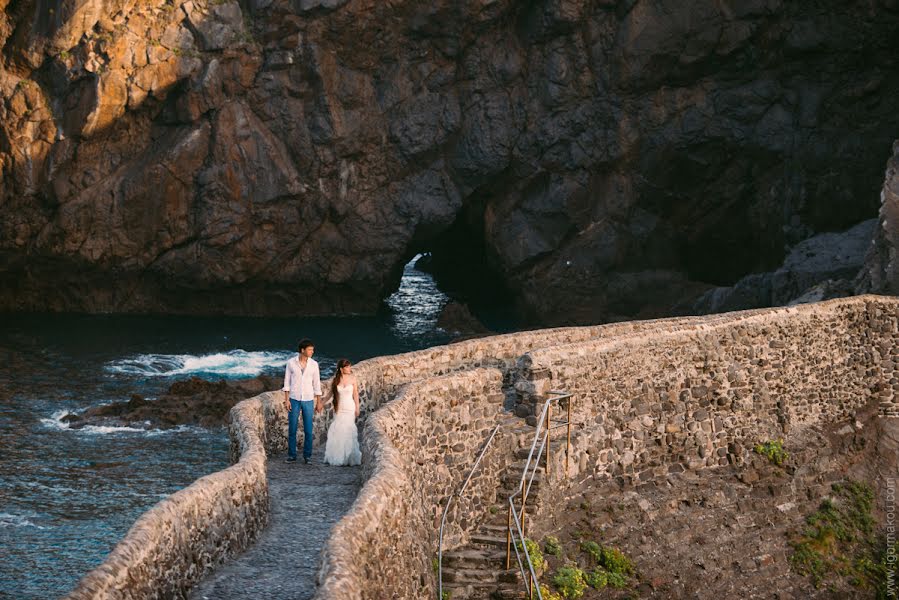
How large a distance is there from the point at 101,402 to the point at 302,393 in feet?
75.5

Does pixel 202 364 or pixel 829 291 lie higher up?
pixel 829 291

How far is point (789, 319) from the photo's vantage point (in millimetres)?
24547

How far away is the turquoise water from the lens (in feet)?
84.0

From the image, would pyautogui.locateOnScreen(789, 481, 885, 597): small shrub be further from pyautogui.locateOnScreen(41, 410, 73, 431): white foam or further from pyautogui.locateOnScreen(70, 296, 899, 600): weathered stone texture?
pyautogui.locateOnScreen(41, 410, 73, 431): white foam

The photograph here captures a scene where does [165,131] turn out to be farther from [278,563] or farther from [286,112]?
[278,563]

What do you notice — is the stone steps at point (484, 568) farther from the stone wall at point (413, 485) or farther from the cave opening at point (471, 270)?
→ the cave opening at point (471, 270)

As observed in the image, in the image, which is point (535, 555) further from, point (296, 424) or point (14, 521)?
point (14, 521)

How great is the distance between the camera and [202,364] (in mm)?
45781

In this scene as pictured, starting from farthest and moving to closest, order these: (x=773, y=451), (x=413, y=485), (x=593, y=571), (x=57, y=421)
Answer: (x=57, y=421) < (x=773, y=451) < (x=593, y=571) < (x=413, y=485)

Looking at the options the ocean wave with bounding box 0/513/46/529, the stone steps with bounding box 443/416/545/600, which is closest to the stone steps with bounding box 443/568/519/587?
the stone steps with bounding box 443/416/545/600

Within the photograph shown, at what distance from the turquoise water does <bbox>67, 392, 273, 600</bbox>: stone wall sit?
11.3 meters

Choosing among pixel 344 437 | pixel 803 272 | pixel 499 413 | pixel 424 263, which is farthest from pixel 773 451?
pixel 424 263

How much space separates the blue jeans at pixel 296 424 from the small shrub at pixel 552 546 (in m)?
4.80

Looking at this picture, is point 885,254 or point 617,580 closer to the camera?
point 617,580
